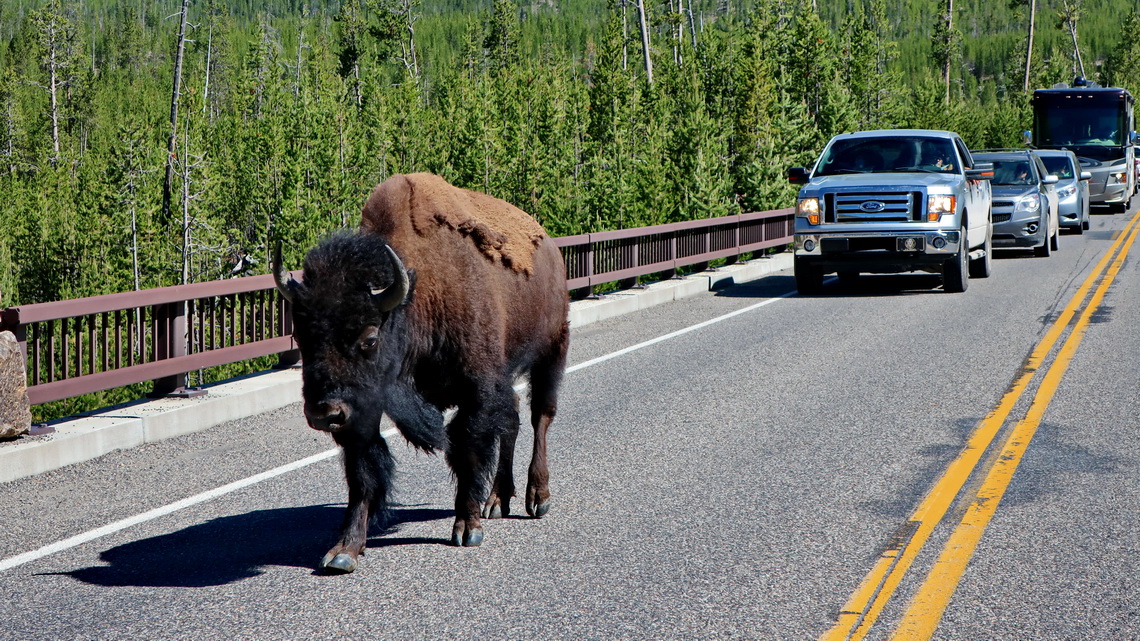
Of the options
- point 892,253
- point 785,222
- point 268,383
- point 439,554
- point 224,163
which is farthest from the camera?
point 224,163

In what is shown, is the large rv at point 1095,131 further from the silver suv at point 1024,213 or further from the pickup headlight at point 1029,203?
the pickup headlight at point 1029,203

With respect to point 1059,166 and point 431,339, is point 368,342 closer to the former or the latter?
point 431,339

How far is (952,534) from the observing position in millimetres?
5762

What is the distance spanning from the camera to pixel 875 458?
748 cm

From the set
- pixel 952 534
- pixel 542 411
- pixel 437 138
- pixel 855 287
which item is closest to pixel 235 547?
pixel 542 411

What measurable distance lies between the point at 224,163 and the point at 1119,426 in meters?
66.7

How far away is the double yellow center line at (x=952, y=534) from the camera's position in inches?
181

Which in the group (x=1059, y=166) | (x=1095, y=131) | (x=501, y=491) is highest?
(x=1095, y=131)

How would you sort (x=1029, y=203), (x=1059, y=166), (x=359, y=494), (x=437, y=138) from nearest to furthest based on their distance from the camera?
(x=359, y=494), (x=1029, y=203), (x=1059, y=166), (x=437, y=138)

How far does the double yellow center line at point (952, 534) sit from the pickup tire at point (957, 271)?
637cm

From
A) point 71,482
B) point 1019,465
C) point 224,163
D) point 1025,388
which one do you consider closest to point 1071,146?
point 1025,388

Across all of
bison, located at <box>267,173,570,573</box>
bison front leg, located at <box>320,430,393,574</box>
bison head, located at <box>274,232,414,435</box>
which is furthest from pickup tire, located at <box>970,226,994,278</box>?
bison head, located at <box>274,232,414,435</box>

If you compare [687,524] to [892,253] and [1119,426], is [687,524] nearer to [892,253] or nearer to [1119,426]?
[1119,426]

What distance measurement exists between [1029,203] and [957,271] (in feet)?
23.2
